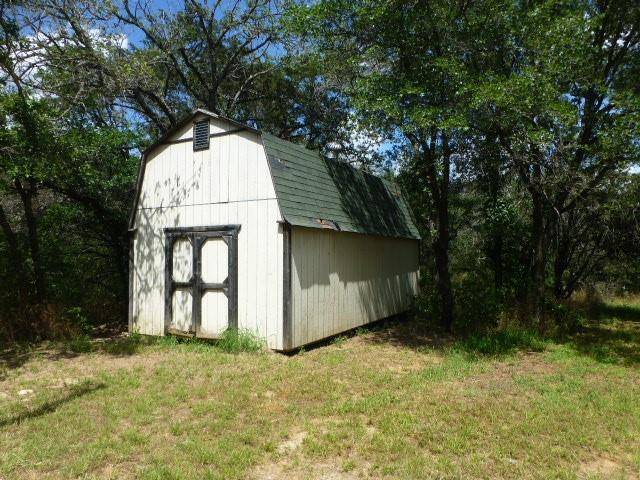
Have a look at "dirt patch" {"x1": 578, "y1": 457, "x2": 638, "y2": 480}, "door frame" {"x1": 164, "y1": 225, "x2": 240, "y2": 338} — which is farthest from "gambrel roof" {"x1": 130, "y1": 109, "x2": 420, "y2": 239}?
"dirt patch" {"x1": 578, "y1": 457, "x2": 638, "y2": 480}

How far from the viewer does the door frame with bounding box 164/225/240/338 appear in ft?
28.4

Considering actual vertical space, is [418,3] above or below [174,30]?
below

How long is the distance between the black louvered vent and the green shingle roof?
1351mm

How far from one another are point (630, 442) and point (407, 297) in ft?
29.1

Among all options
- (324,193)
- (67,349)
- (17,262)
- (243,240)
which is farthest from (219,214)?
(17,262)

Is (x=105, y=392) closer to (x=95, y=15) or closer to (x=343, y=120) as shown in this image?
(x=95, y=15)

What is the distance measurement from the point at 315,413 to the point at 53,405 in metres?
3.18

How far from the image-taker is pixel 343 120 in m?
17.5

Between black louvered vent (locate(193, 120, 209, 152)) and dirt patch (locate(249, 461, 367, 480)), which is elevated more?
black louvered vent (locate(193, 120, 209, 152))

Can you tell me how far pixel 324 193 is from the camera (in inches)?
393

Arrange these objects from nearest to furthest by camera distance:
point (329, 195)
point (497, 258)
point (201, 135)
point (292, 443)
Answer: point (292, 443)
point (201, 135)
point (329, 195)
point (497, 258)

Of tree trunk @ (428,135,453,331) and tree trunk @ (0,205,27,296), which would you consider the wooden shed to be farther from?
tree trunk @ (0,205,27,296)

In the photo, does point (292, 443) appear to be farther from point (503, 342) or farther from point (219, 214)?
point (503, 342)

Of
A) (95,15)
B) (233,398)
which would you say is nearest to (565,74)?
(233,398)
